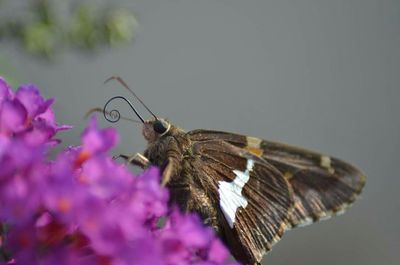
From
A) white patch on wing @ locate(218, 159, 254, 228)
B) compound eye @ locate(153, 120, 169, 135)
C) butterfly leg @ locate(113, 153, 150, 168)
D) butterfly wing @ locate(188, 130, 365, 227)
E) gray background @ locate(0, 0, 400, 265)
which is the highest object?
gray background @ locate(0, 0, 400, 265)

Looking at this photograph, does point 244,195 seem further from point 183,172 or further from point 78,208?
point 78,208

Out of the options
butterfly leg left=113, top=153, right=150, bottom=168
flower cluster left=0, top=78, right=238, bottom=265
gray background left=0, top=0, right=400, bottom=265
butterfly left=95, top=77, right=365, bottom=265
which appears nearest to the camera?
flower cluster left=0, top=78, right=238, bottom=265

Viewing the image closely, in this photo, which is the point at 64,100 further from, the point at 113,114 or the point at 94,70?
the point at 113,114

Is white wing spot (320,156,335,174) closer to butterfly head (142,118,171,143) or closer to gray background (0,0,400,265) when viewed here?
butterfly head (142,118,171,143)

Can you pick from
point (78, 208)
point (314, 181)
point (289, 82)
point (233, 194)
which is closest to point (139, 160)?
point (233, 194)

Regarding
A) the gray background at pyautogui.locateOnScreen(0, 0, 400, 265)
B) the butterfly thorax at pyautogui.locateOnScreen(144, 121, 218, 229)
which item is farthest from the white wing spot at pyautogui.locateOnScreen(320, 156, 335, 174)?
the gray background at pyautogui.locateOnScreen(0, 0, 400, 265)

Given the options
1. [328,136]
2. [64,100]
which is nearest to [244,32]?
[328,136]

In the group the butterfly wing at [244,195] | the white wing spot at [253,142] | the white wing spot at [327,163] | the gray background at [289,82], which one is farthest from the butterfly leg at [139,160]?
the gray background at [289,82]

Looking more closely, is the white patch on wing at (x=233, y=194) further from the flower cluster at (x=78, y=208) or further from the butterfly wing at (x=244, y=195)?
the flower cluster at (x=78, y=208)
